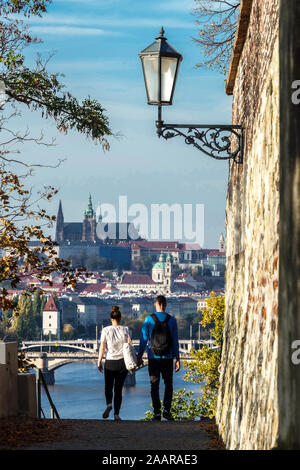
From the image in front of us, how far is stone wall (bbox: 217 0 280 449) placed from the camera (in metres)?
4.39

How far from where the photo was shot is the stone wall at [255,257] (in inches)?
173

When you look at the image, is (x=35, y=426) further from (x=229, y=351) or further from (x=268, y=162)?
(x=268, y=162)

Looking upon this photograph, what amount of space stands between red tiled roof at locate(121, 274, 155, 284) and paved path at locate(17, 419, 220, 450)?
160 m

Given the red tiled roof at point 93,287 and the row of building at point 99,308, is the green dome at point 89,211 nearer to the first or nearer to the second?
the red tiled roof at point 93,287

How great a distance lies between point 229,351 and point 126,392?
62.5 meters

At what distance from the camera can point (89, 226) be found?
199 meters

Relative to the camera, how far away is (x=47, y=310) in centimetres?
11344

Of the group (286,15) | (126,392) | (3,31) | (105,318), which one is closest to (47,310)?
(105,318)

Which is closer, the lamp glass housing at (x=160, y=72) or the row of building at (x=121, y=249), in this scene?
the lamp glass housing at (x=160, y=72)

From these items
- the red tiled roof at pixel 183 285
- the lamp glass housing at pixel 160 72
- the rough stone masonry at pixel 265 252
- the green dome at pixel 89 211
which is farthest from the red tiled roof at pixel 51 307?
the rough stone masonry at pixel 265 252

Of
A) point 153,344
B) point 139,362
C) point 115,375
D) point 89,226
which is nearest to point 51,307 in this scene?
point 89,226

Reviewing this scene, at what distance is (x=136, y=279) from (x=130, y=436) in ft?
539

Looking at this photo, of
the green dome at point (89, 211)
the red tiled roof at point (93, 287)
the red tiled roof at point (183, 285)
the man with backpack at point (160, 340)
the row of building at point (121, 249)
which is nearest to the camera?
the man with backpack at point (160, 340)

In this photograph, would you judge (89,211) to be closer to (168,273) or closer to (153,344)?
(168,273)
